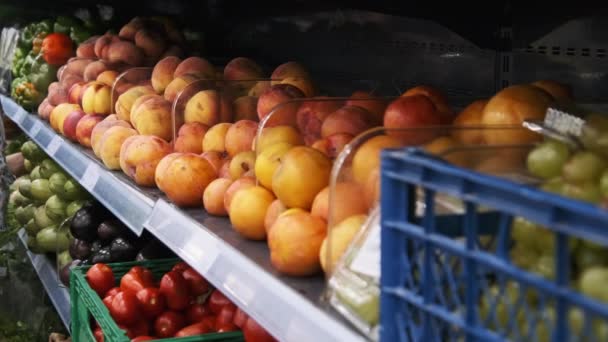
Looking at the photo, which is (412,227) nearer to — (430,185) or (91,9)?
(430,185)

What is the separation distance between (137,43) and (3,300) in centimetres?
162

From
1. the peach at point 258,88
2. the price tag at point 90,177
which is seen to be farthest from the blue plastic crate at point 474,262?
the price tag at point 90,177

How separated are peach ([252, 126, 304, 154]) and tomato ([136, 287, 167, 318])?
0.64 meters

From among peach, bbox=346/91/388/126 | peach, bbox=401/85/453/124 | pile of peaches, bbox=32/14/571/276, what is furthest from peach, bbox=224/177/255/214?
peach, bbox=401/85/453/124

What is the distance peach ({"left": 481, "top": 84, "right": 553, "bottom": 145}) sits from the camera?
1.07 m

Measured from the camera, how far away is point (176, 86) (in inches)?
85.9

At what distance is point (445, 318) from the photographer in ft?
2.42

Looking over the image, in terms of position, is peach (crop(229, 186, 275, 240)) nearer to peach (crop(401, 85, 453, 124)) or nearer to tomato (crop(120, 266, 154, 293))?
peach (crop(401, 85, 453, 124))

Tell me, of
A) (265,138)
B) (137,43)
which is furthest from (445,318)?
(137,43)

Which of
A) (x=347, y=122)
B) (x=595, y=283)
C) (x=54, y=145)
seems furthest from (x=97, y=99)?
(x=595, y=283)

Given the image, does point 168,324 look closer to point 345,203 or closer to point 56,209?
point 345,203

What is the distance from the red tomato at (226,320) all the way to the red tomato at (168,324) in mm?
129

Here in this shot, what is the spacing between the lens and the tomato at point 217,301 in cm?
190

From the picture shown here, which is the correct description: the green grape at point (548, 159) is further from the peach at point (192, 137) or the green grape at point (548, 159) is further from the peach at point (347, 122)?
the peach at point (192, 137)
